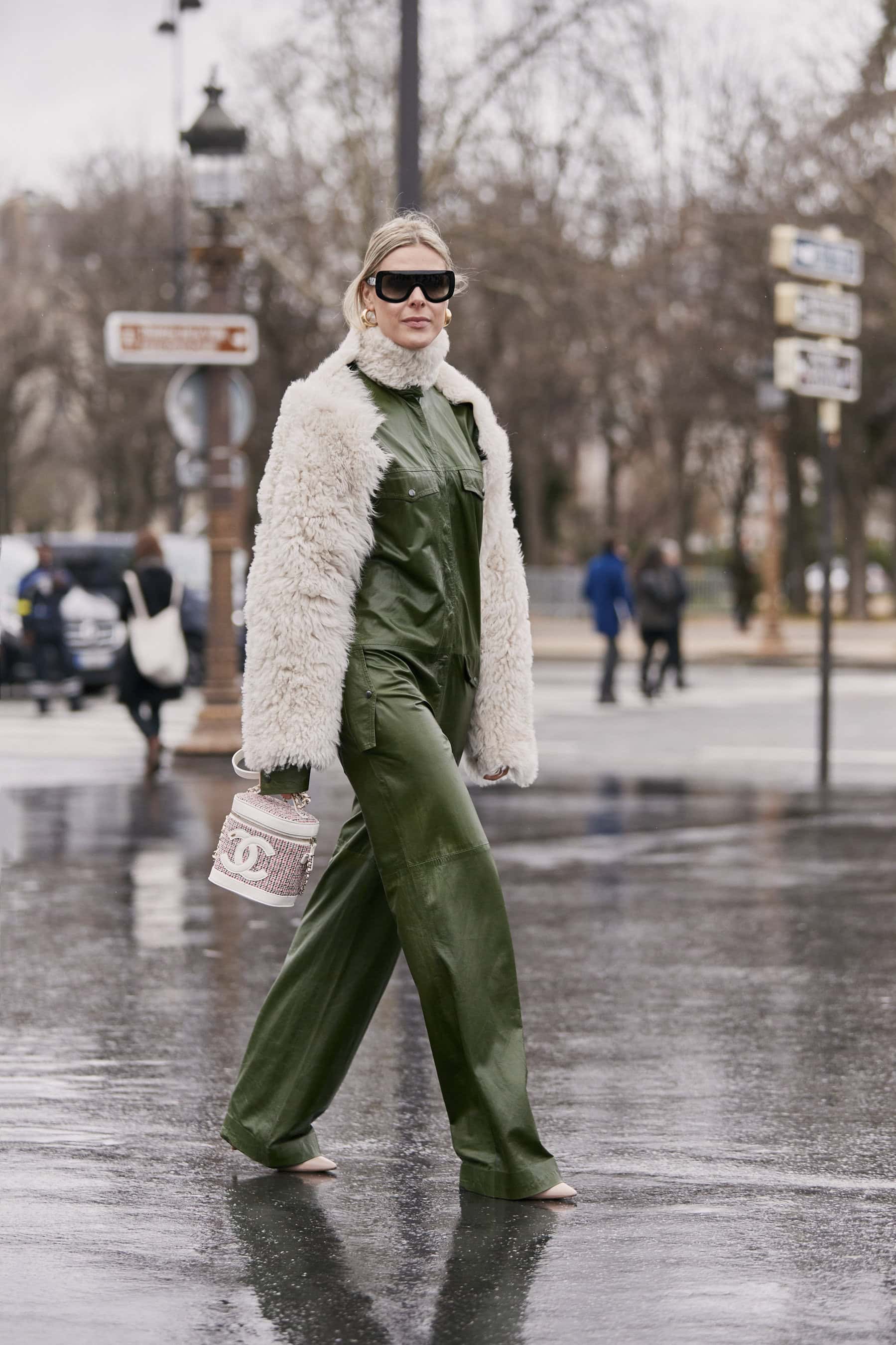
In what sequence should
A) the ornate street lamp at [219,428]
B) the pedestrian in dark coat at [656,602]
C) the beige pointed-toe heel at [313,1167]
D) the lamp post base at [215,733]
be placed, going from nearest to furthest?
the beige pointed-toe heel at [313,1167]
the lamp post base at [215,733]
the ornate street lamp at [219,428]
the pedestrian in dark coat at [656,602]

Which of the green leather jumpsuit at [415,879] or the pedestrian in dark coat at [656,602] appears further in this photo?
the pedestrian in dark coat at [656,602]

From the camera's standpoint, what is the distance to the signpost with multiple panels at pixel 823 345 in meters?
13.8

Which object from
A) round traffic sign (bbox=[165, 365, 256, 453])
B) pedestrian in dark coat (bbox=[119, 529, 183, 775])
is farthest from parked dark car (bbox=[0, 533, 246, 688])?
pedestrian in dark coat (bbox=[119, 529, 183, 775])

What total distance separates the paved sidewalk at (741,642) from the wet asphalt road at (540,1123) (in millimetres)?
20679

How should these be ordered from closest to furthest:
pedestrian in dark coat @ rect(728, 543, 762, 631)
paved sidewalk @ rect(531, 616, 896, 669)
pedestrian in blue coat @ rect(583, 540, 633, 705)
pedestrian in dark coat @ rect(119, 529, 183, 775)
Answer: pedestrian in dark coat @ rect(119, 529, 183, 775)
pedestrian in blue coat @ rect(583, 540, 633, 705)
paved sidewalk @ rect(531, 616, 896, 669)
pedestrian in dark coat @ rect(728, 543, 762, 631)

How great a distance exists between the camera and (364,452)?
179 inches

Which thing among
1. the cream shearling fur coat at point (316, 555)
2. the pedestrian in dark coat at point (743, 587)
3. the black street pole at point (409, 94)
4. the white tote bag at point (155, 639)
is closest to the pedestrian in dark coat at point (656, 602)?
the white tote bag at point (155, 639)

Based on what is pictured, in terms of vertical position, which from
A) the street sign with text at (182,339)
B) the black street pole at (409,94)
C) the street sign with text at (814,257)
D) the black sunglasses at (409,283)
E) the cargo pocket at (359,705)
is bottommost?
the cargo pocket at (359,705)

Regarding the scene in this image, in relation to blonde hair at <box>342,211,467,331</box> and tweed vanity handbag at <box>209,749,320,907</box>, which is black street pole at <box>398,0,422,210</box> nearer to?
blonde hair at <box>342,211,467,331</box>

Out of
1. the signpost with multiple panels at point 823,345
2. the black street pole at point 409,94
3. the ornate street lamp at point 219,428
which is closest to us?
the black street pole at point 409,94

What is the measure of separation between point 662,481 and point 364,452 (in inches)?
2406

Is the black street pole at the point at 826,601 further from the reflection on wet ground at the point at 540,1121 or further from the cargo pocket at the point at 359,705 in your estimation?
the cargo pocket at the point at 359,705

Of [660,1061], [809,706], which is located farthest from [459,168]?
[660,1061]

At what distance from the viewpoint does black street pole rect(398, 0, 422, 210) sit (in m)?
12.9
